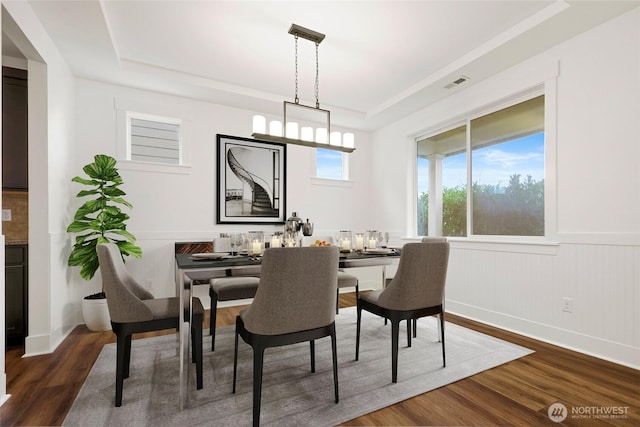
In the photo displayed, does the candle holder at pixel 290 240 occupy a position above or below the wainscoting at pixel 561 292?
above

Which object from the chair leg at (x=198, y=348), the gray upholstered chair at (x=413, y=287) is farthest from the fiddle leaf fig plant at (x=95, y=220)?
the gray upholstered chair at (x=413, y=287)

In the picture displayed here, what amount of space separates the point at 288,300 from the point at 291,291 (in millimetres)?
50

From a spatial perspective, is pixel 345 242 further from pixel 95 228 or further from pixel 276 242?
pixel 95 228

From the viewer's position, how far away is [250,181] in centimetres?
428

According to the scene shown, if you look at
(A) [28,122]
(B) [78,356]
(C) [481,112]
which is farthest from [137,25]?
(C) [481,112]

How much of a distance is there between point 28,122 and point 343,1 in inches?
106

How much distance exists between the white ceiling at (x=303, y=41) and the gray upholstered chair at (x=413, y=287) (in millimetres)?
1886

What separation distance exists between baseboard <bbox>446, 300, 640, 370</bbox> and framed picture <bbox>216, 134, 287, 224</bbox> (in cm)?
271

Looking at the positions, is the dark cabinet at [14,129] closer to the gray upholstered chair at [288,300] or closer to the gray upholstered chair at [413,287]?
the gray upholstered chair at [288,300]

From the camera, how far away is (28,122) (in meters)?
2.57

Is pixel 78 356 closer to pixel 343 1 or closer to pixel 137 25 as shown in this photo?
pixel 137 25

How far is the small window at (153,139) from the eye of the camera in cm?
381

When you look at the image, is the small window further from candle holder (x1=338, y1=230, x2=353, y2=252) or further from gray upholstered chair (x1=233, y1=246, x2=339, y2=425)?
gray upholstered chair (x1=233, y1=246, x2=339, y2=425)

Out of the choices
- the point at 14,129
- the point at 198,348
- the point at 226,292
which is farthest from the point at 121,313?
the point at 14,129
